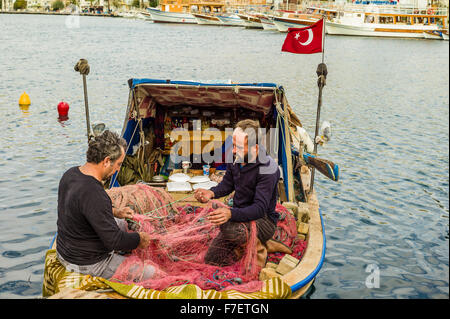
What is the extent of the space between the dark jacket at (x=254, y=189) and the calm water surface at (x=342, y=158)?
2632 mm

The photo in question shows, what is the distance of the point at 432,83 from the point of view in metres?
31.7

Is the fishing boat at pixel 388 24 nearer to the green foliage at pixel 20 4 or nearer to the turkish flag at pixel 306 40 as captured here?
the turkish flag at pixel 306 40

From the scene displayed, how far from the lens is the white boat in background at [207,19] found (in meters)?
107

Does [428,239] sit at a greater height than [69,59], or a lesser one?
lesser

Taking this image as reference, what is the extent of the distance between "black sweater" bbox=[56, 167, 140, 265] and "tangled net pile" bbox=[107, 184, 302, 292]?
1.78 ft

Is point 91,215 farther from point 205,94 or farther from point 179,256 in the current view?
point 205,94

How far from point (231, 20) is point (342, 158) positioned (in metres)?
97.5

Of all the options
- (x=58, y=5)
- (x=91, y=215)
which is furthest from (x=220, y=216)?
(x=58, y=5)

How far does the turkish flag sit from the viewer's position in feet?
28.1

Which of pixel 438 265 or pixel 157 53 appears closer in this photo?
pixel 438 265
